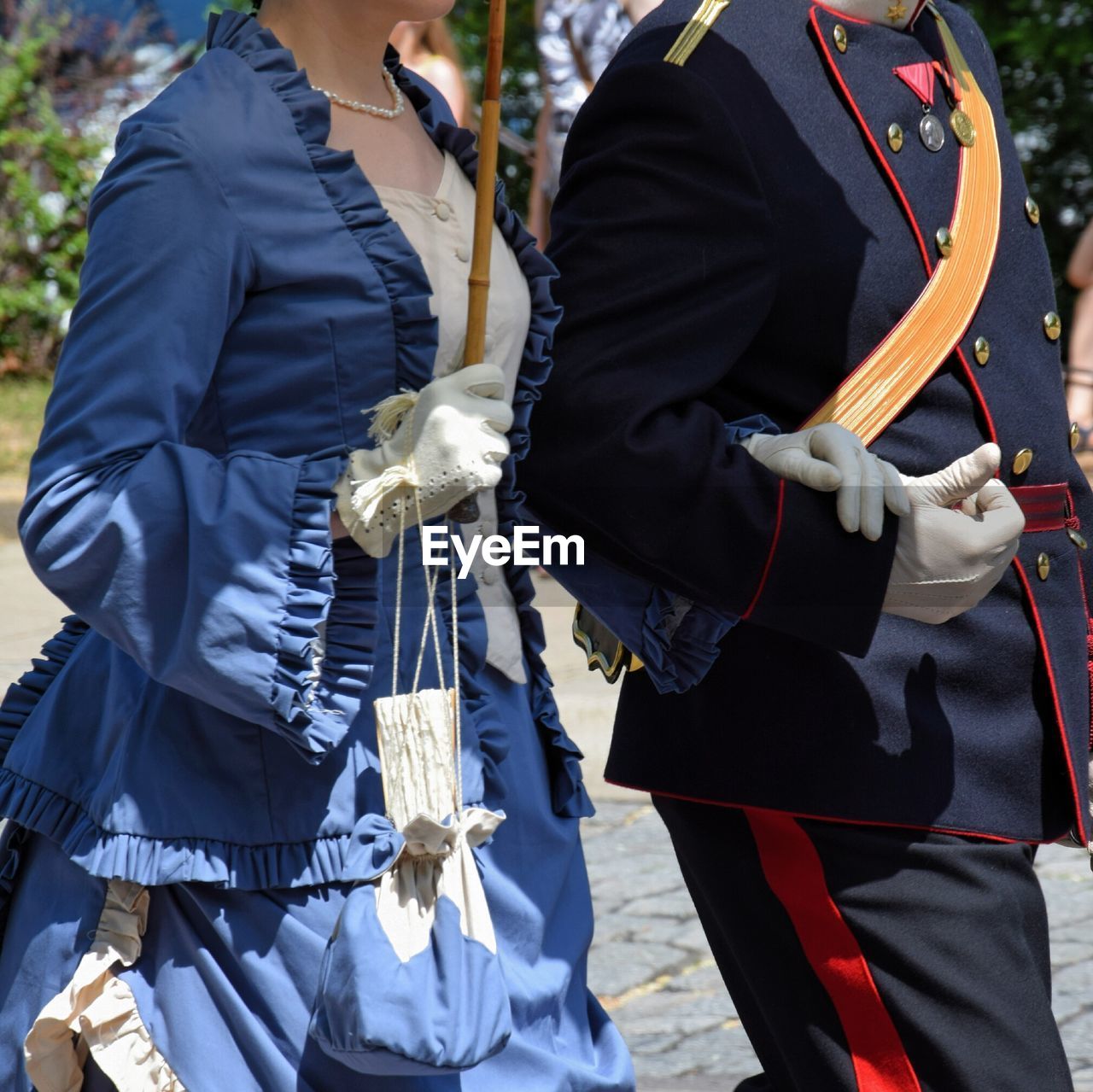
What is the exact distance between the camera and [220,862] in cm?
172

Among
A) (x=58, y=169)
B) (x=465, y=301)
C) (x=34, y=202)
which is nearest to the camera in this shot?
(x=465, y=301)

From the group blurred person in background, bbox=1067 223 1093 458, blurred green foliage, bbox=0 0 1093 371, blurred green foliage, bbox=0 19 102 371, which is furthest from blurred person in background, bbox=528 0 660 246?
blurred green foliage, bbox=0 19 102 371

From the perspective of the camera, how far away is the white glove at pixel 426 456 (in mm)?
1682

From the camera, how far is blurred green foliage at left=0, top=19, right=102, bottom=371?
10430 mm

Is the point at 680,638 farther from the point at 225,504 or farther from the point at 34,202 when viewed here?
the point at 34,202

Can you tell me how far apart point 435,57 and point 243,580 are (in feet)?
15.0

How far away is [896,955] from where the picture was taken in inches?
76.0

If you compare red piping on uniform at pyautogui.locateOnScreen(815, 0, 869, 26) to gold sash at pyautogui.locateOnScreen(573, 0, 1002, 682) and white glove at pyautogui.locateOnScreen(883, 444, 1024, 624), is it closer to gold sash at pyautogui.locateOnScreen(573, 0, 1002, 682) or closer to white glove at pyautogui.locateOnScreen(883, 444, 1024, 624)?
gold sash at pyautogui.locateOnScreen(573, 0, 1002, 682)

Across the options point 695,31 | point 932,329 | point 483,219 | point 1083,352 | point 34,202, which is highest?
point 695,31

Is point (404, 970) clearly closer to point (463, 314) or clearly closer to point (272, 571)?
point (272, 571)

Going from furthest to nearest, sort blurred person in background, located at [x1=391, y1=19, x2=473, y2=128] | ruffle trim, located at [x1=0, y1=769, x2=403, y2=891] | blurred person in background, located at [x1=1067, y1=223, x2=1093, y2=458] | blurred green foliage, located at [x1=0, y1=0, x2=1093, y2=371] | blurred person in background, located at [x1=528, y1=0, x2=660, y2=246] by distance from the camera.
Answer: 1. blurred green foliage, located at [x1=0, y1=0, x2=1093, y2=371]
2. blurred person in background, located at [x1=391, y1=19, x2=473, y2=128]
3. blurred person in background, located at [x1=528, y1=0, x2=660, y2=246]
4. blurred person in background, located at [x1=1067, y1=223, x2=1093, y2=458]
5. ruffle trim, located at [x1=0, y1=769, x2=403, y2=891]

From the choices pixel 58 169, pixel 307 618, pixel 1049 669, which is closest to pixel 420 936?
pixel 307 618

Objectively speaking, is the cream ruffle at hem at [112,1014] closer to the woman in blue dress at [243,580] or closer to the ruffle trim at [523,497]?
the woman in blue dress at [243,580]

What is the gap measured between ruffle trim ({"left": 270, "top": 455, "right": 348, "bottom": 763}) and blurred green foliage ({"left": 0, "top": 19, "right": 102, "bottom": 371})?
910cm
